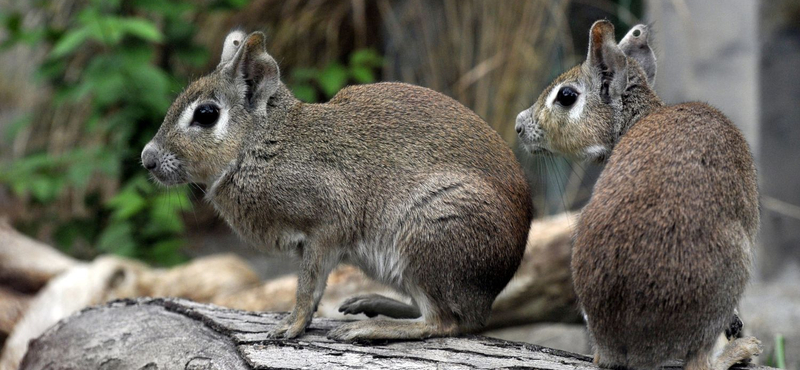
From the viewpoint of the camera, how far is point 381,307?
15.1 ft

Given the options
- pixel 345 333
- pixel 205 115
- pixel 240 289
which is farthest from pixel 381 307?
pixel 240 289

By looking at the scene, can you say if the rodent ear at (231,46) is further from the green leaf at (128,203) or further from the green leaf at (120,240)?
the green leaf at (120,240)

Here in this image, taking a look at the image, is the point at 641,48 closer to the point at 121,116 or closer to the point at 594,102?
the point at 594,102

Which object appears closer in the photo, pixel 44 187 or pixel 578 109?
pixel 578 109

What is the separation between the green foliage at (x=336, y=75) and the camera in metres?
8.67

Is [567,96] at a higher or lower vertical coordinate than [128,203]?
lower

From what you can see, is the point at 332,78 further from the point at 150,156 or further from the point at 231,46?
the point at 150,156

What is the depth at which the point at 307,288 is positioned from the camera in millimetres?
4180

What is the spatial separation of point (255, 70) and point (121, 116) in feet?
12.9

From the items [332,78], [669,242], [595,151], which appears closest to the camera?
[669,242]

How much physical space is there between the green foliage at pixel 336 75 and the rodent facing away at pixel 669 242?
5022mm

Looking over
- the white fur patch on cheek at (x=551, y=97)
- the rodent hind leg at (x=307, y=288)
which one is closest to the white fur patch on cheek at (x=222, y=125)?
the rodent hind leg at (x=307, y=288)

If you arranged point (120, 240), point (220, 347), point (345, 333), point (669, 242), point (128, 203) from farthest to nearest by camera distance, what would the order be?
point (120, 240), point (128, 203), point (345, 333), point (220, 347), point (669, 242)

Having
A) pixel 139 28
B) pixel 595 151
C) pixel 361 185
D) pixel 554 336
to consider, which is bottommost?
pixel 361 185
